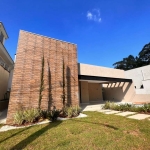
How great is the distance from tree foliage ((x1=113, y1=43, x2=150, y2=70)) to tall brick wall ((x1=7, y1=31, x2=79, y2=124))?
35.6 metres

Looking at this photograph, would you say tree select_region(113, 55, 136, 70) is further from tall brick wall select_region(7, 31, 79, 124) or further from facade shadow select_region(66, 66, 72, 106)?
facade shadow select_region(66, 66, 72, 106)

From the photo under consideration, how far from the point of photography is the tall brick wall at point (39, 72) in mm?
5754

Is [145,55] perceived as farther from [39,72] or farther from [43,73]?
[39,72]

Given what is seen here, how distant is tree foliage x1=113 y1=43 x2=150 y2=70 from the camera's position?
32.8 meters

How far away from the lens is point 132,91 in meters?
12.6

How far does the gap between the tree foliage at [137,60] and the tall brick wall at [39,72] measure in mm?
35586

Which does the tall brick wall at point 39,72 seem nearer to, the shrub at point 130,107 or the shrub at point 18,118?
the shrub at point 18,118

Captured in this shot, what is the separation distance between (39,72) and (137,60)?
4121 centimetres

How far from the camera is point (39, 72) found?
21.4ft

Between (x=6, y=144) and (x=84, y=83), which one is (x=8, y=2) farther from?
(x=84, y=83)

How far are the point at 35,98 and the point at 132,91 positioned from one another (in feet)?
40.7

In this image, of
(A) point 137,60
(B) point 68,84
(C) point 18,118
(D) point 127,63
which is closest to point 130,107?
(B) point 68,84

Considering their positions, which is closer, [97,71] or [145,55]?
[97,71]

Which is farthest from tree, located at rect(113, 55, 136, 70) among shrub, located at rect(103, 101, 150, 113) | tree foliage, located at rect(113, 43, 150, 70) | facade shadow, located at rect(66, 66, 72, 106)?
facade shadow, located at rect(66, 66, 72, 106)
